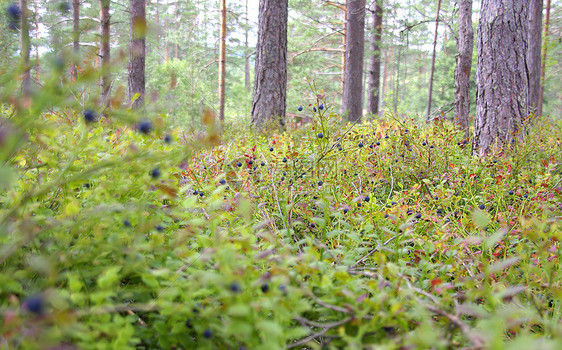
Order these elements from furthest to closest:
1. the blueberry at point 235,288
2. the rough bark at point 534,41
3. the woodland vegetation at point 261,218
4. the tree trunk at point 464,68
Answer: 1. the rough bark at point 534,41
2. the tree trunk at point 464,68
3. the woodland vegetation at point 261,218
4. the blueberry at point 235,288

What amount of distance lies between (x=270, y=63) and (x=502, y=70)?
10.8ft

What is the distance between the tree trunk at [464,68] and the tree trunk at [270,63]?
3.22 meters

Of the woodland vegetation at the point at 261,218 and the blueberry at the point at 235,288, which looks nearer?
the blueberry at the point at 235,288

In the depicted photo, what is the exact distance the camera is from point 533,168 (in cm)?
330

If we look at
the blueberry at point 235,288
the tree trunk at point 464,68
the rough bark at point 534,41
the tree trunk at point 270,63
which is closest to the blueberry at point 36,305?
the blueberry at point 235,288

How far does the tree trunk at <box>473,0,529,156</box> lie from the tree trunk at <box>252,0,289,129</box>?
291cm

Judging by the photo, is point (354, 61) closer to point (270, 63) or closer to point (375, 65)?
point (375, 65)

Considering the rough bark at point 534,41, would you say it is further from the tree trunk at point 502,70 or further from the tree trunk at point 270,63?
the tree trunk at point 270,63

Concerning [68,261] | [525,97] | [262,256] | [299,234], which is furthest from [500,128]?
[68,261]

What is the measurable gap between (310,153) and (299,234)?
0.73 meters

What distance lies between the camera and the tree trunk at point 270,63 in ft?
19.7

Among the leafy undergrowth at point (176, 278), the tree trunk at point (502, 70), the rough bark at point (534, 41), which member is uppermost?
the rough bark at point (534, 41)

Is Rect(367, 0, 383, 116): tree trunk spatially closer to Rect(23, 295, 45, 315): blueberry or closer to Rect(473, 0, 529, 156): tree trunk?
Rect(473, 0, 529, 156): tree trunk

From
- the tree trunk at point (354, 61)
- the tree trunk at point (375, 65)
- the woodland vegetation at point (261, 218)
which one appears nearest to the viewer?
the woodland vegetation at point (261, 218)
